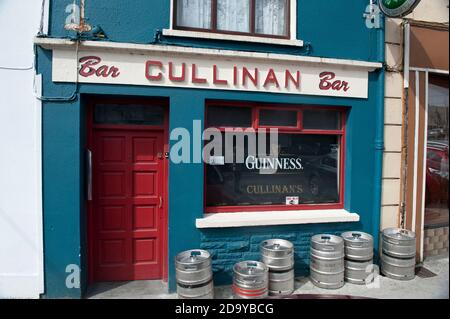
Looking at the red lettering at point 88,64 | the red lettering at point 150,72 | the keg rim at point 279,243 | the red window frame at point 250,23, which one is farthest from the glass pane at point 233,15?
the keg rim at point 279,243

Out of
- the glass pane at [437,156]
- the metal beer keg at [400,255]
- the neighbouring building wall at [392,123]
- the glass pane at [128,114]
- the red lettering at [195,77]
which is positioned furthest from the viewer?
the glass pane at [437,156]

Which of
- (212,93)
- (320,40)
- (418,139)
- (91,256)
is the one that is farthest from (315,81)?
(91,256)

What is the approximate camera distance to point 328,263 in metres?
4.45

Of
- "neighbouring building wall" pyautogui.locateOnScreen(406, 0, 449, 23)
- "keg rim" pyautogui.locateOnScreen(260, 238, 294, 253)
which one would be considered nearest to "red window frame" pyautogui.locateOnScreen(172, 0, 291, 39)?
"neighbouring building wall" pyautogui.locateOnScreen(406, 0, 449, 23)

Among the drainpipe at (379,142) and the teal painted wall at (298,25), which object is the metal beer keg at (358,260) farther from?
the teal painted wall at (298,25)

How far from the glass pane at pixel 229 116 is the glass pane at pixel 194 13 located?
121cm

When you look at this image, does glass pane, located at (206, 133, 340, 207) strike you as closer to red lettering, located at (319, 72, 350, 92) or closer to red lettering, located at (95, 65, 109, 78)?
red lettering, located at (319, 72, 350, 92)

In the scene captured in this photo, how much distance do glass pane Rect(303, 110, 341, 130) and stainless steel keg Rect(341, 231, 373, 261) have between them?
174cm

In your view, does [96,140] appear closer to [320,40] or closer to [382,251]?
[320,40]

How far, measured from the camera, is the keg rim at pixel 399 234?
15.5 feet

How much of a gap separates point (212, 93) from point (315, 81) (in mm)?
1564

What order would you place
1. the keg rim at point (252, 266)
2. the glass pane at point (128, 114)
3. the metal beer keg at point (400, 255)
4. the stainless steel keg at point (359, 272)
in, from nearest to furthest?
1. the keg rim at point (252, 266)
2. the glass pane at point (128, 114)
3. the stainless steel keg at point (359, 272)
4. the metal beer keg at point (400, 255)

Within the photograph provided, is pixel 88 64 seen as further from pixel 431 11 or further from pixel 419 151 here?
pixel 431 11

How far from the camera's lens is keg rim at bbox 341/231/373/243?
4.65 m
